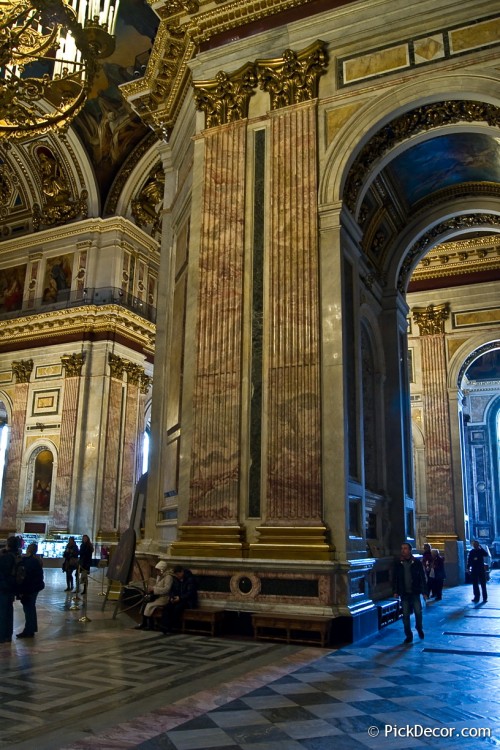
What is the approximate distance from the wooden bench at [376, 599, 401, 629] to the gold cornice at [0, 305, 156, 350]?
17.5 meters

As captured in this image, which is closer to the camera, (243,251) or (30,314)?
(243,251)

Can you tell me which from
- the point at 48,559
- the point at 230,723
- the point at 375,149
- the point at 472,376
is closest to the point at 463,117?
the point at 375,149

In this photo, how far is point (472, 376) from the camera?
28.4m

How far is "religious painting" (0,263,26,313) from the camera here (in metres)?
26.6

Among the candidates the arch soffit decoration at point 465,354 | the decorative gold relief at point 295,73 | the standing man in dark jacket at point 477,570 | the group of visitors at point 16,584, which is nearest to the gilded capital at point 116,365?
the arch soffit decoration at point 465,354

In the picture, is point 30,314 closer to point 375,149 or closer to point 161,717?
point 375,149

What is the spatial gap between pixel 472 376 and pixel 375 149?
20.8 meters

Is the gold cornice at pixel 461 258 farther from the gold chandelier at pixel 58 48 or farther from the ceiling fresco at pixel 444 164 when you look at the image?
the gold chandelier at pixel 58 48

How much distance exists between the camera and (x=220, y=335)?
29.7 feet

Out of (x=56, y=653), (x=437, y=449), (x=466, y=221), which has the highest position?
(x=466, y=221)

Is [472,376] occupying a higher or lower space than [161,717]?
higher

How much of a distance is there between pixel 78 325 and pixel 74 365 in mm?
1571

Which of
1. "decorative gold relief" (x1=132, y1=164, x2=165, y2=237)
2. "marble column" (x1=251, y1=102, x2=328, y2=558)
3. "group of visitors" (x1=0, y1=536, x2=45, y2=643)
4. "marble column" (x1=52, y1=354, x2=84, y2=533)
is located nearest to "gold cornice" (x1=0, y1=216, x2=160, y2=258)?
"decorative gold relief" (x1=132, y1=164, x2=165, y2=237)

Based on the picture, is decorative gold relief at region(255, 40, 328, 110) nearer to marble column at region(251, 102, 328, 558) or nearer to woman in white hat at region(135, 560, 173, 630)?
marble column at region(251, 102, 328, 558)
